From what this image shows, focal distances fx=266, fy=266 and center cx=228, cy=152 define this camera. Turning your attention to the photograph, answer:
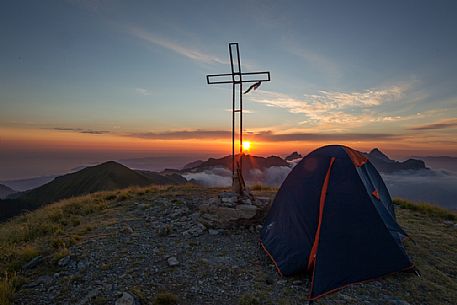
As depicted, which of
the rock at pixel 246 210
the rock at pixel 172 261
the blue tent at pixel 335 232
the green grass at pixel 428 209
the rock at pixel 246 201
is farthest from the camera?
the green grass at pixel 428 209

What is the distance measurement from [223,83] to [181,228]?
6.09 metres

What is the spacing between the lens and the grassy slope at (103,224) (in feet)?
19.1

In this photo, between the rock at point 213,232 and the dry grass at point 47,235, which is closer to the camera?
the dry grass at point 47,235

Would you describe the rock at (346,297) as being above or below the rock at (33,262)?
below

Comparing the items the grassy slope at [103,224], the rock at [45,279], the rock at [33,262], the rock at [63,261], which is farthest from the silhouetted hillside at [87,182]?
the rock at [45,279]

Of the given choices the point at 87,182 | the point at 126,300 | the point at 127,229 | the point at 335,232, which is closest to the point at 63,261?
the point at 127,229

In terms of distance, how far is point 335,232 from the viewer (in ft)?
20.5

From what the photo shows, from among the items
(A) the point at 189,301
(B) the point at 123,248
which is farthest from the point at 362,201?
(B) the point at 123,248

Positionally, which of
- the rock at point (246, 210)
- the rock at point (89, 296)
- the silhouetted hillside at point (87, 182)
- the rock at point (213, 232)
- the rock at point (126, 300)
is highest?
the rock at point (246, 210)

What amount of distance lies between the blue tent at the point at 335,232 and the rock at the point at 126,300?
11.1 ft

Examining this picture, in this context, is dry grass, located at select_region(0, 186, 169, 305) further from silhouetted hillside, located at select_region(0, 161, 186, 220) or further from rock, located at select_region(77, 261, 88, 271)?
silhouetted hillside, located at select_region(0, 161, 186, 220)

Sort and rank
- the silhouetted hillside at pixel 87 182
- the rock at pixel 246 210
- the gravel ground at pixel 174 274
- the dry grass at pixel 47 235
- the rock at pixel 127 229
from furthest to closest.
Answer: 1. the silhouetted hillside at pixel 87 182
2. the rock at pixel 246 210
3. the rock at pixel 127 229
4. the dry grass at pixel 47 235
5. the gravel ground at pixel 174 274

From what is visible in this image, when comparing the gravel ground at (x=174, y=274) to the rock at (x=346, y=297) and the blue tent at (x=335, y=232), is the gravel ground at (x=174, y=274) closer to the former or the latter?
the rock at (x=346, y=297)

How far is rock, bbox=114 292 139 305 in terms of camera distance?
480 cm
